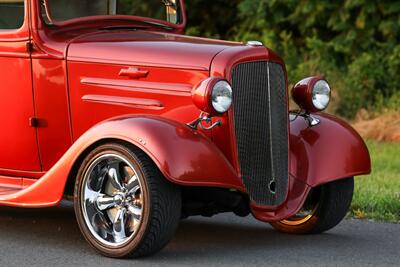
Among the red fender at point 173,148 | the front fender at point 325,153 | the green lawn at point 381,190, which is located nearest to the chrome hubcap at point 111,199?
the red fender at point 173,148

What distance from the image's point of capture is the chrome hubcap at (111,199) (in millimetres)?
6254

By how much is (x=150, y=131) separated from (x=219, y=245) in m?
1.05

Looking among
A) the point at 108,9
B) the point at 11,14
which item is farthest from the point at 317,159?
the point at 11,14

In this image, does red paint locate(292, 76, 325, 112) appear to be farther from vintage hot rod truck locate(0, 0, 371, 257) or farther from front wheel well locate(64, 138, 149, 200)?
front wheel well locate(64, 138, 149, 200)

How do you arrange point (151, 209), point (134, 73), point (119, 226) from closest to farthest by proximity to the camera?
point (151, 209), point (119, 226), point (134, 73)

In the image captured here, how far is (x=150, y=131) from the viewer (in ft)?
20.0

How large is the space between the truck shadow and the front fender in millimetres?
455

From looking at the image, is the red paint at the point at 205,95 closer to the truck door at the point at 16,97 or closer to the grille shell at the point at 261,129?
the grille shell at the point at 261,129

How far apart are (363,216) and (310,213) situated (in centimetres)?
91

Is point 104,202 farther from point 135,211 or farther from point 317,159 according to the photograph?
point 317,159

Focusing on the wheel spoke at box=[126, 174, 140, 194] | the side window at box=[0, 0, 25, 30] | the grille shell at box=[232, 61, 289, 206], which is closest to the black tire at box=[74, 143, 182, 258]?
the wheel spoke at box=[126, 174, 140, 194]

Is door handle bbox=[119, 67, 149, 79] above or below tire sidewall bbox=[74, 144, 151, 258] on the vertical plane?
above

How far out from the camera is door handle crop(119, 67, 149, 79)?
6.67 m

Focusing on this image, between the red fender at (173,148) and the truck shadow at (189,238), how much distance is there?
0.52 meters
